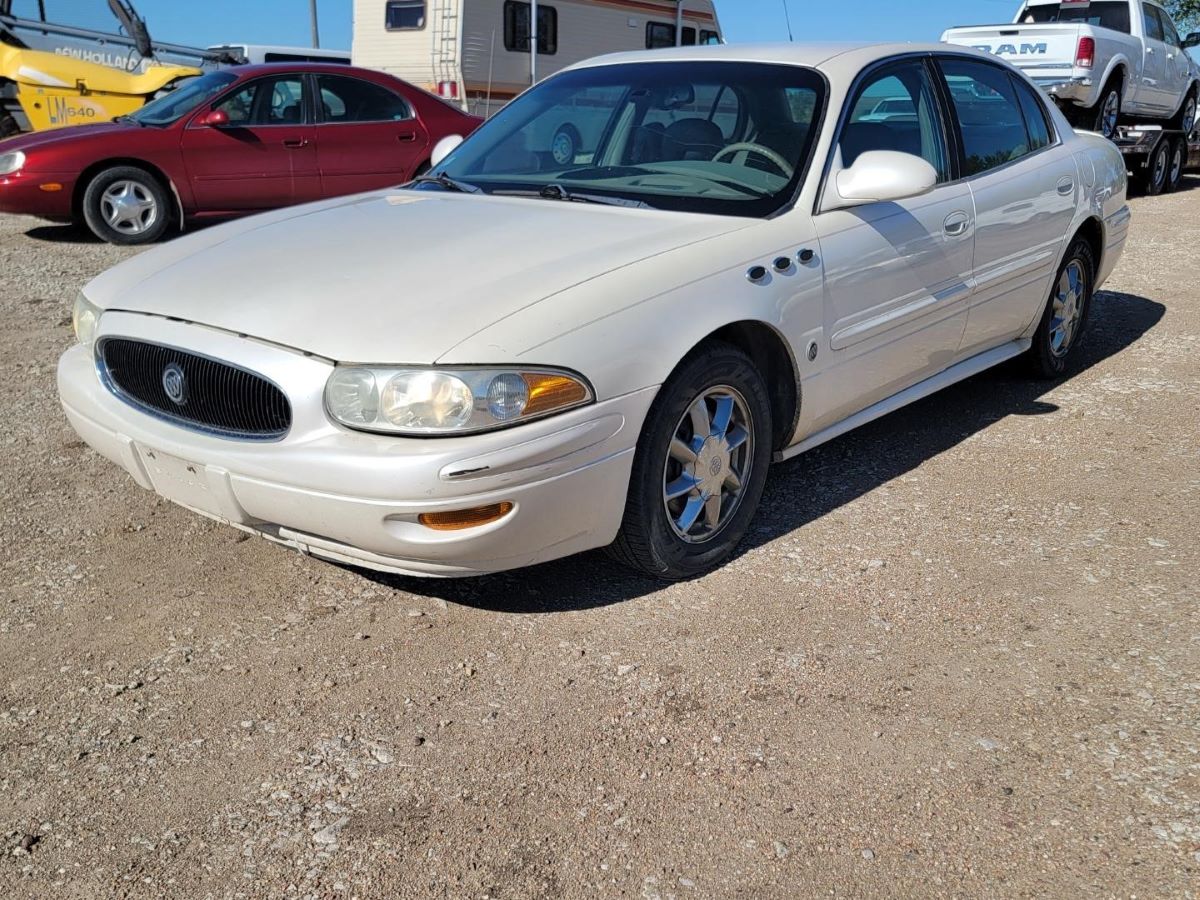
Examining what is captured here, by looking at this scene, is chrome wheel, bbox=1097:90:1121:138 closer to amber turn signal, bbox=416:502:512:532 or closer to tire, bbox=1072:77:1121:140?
tire, bbox=1072:77:1121:140

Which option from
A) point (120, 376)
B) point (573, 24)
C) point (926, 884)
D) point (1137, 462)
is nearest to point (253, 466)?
point (120, 376)

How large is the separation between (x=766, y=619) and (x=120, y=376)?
2078mm

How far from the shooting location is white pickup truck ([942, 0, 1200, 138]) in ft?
42.1

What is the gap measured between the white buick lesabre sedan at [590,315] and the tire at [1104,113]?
32.0ft

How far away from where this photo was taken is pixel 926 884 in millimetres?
2260

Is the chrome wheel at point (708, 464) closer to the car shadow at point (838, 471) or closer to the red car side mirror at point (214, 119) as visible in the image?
the car shadow at point (838, 471)

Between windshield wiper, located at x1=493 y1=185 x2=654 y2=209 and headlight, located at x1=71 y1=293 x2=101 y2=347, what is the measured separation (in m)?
1.43

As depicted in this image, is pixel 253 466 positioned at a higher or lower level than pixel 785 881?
higher

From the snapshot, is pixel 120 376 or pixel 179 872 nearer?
pixel 179 872

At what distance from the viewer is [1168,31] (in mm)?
15344

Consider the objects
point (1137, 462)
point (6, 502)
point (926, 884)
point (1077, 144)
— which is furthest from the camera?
point (1077, 144)

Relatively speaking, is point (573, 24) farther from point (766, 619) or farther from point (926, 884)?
point (926, 884)

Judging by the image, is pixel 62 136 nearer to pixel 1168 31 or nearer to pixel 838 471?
pixel 838 471

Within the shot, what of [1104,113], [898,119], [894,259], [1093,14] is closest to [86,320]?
[894,259]
